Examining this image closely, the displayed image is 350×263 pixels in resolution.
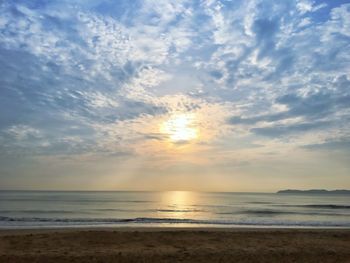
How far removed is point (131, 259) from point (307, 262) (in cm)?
593

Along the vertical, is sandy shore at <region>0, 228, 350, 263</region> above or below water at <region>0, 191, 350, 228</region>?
below

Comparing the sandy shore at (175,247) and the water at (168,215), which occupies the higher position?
the water at (168,215)

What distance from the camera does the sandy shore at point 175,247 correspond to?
11.7 m

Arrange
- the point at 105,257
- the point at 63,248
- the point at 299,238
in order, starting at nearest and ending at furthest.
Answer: the point at 105,257 → the point at 63,248 → the point at 299,238

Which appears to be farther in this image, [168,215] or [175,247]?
[168,215]

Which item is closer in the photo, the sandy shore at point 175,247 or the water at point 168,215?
the sandy shore at point 175,247

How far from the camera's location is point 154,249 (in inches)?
524

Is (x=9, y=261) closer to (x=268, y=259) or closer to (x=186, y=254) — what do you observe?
(x=186, y=254)

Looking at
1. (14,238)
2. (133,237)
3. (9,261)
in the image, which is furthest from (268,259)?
(14,238)

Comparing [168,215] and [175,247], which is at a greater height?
[168,215]

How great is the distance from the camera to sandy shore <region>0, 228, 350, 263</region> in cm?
1170

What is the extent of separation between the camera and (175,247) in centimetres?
1380

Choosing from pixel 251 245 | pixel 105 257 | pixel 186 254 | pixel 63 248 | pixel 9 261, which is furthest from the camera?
pixel 251 245

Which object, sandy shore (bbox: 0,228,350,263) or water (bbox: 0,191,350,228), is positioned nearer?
sandy shore (bbox: 0,228,350,263)
